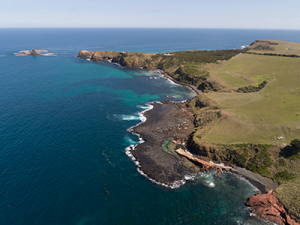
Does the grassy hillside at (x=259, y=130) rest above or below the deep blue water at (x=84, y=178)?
above

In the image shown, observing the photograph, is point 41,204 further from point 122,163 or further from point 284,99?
point 284,99

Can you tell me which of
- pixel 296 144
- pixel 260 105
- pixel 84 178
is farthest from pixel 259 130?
pixel 84 178

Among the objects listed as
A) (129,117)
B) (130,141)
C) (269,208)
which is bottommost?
(269,208)

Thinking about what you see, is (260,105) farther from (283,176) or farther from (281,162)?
(283,176)

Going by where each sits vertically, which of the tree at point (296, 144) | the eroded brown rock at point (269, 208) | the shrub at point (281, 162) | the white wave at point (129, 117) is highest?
the tree at point (296, 144)

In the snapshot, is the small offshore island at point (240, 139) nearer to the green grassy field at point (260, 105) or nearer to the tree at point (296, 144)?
the green grassy field at point (260, 105)

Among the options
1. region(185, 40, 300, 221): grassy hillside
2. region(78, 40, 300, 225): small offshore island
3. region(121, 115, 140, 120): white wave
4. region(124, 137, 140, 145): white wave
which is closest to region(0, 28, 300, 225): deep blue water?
region(121, 115, 140, 120): white wave

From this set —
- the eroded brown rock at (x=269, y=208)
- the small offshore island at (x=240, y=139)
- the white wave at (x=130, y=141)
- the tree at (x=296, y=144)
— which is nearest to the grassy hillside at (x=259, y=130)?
the small offshore island at (x=240, y=139)

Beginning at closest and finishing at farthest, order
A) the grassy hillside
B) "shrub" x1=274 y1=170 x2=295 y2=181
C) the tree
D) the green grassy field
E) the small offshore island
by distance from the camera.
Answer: the small offshore island, "shrub" x1=274 y1=170 x2=295 y2=181, the grassy hillside, the tree, the green grassy field

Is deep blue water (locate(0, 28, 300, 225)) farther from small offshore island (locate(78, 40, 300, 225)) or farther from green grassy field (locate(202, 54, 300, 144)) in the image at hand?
green grassy field (locate(202, 54, 300, 144))
